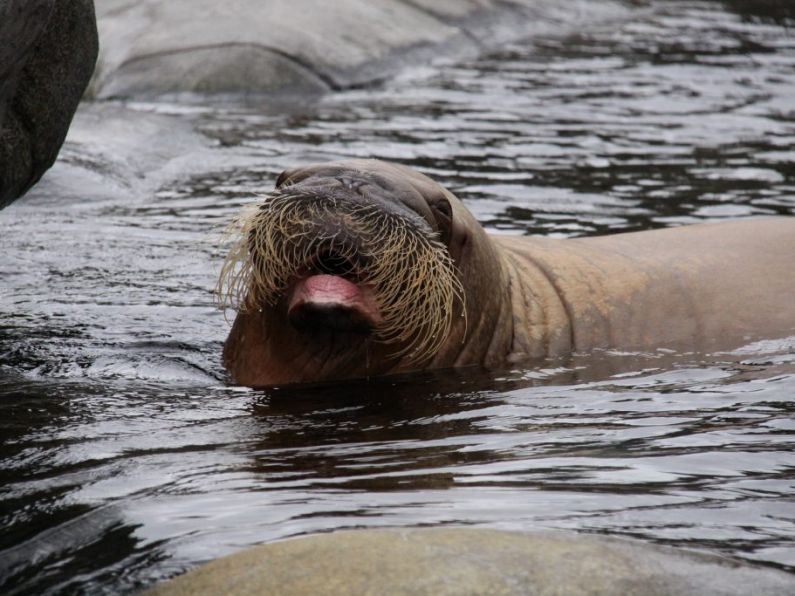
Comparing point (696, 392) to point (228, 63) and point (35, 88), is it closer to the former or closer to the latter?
point (35, 88)

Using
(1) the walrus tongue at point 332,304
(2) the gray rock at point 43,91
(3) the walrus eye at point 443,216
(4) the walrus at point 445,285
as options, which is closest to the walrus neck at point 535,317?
(4) the walrus at point 445,285

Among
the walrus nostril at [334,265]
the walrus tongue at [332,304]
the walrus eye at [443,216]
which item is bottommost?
the walrus tongue at [332,304]

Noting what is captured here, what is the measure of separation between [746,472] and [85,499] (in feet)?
6.11

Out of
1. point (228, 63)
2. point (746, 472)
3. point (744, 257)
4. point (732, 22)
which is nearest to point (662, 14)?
point (732, 22)

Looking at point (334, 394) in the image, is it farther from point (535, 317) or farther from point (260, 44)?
point (260, 44)

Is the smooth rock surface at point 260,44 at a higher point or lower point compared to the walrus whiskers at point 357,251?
higher

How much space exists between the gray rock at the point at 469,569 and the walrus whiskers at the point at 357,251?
209cm

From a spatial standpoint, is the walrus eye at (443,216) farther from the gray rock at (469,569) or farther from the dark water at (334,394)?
the gray rock at (469,569)

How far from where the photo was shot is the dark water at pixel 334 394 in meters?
3.70

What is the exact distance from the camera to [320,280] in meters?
5.39

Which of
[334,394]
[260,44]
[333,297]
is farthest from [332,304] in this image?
[260,44]

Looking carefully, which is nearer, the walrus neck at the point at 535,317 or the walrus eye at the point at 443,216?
the walrus eye at the point at 443,216

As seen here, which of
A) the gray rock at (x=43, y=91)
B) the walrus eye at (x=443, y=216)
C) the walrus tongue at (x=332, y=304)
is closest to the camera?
the walrus tongue at (x=332, y=304)

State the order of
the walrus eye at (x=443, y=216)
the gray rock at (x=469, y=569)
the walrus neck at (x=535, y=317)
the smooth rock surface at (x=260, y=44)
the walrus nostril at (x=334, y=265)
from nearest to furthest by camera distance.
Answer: the gray rock at (x=469, y=569) → the walrus nostril at (x=334, y=265) → the walrus eye at (x=443, y=216) → the walrus neck at (x=535, y=317) → the smooth rock surface at (x=260, y=44)
